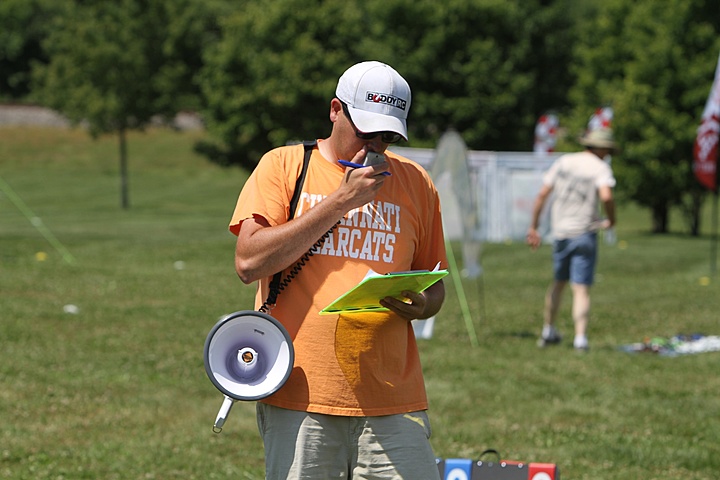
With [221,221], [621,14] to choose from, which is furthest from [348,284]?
[621,14]

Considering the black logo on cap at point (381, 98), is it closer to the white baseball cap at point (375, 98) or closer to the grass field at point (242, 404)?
the white baseball cap at point (375, 98)

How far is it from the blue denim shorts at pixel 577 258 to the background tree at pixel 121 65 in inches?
1142

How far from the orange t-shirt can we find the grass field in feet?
8.88

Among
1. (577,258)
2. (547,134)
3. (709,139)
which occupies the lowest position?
(547,134)

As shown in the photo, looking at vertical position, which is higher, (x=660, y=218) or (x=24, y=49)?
(x=24, y=49)

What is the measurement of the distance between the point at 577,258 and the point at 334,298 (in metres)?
6.74

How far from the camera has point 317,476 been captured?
3.28m

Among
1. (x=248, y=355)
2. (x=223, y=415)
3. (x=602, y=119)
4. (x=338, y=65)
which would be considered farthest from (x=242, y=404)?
(x=338, y=65)

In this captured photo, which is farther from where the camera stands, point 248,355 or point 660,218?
point 660,218

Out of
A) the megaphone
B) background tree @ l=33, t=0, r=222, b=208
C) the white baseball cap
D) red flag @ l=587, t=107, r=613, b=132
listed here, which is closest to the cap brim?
the white baseball cap

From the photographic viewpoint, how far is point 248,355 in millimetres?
3262

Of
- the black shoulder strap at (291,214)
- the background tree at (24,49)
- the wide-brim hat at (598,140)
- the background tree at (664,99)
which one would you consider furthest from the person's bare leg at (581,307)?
the background tree at (24,49)

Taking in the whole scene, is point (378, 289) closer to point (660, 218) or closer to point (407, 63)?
point (660, 218)

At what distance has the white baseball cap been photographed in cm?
320
